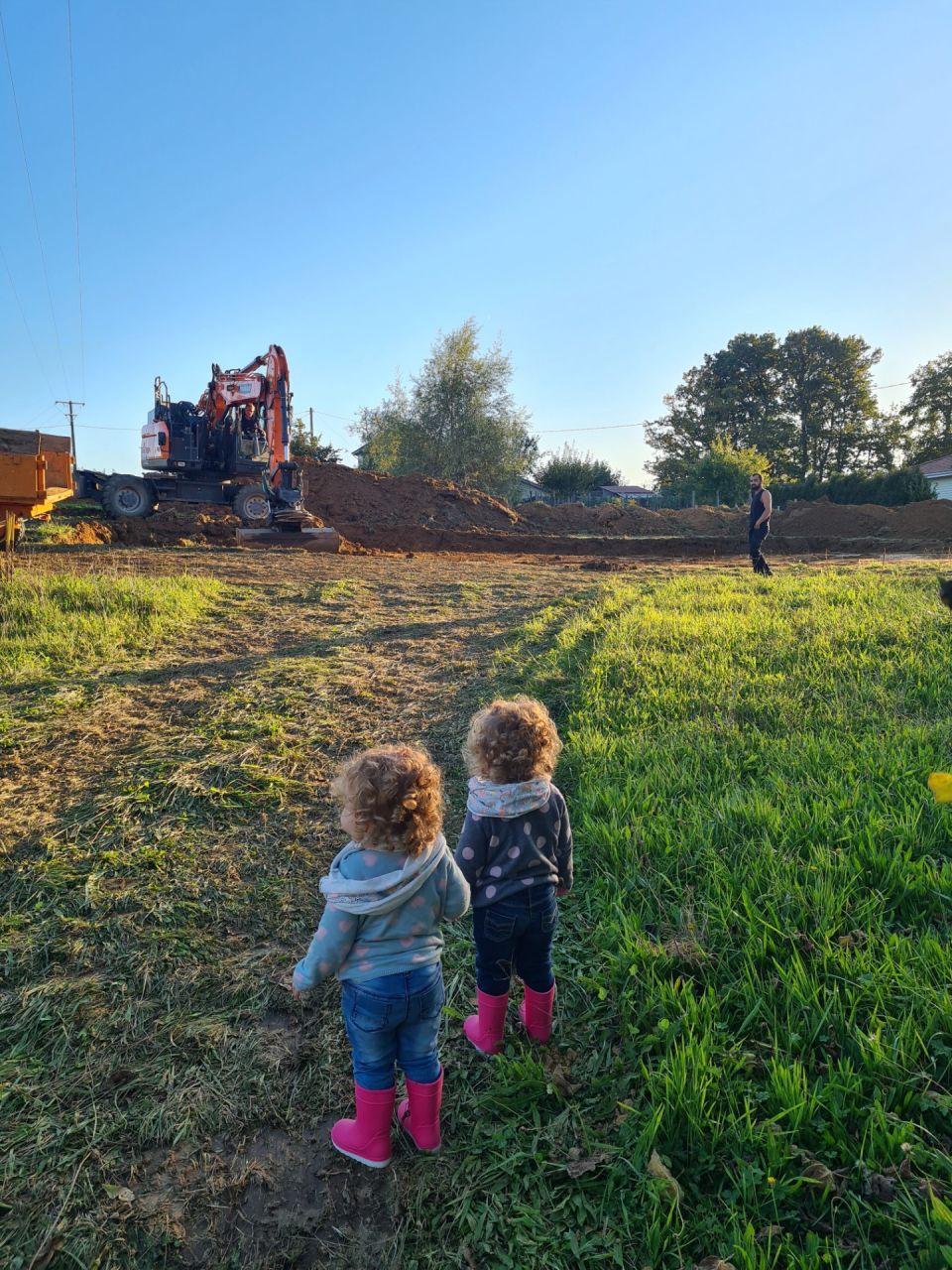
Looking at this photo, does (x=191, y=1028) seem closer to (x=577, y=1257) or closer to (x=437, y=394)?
(x=577, y=1257)

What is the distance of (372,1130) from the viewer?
6.49 feet

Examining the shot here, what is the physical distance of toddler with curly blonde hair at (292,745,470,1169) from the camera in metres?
1.93

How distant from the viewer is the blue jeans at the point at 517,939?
2.29 m

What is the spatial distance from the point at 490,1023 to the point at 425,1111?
416 mm

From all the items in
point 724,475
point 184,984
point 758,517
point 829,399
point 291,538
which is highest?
point 829,399

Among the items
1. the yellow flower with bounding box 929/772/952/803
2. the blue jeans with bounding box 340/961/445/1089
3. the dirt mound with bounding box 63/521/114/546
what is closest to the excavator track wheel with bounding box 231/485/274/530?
the dirt mound with bounding box 63/521/114/546

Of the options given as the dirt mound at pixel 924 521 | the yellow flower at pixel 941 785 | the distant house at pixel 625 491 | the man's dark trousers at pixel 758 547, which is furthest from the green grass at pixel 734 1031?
the distant house at pixel 625 491

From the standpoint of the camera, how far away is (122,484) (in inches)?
741

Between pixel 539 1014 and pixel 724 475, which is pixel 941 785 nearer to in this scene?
pixel 539 1014

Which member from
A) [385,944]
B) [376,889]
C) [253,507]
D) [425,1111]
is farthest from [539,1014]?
[253,507]

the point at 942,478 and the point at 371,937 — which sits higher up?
the point at 942,478

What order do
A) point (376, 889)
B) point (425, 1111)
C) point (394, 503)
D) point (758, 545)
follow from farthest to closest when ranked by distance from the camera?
point (394, 503), point (758, 545), point (425, 1111), point (376, 889)

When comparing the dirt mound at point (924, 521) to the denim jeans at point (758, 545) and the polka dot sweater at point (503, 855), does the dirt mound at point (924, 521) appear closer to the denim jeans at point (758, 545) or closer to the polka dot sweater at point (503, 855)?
the denim jeans at point (758, 545)

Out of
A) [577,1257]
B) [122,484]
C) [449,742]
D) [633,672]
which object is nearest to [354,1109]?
[577,1257]
